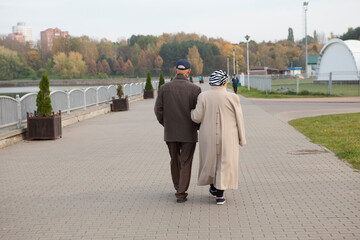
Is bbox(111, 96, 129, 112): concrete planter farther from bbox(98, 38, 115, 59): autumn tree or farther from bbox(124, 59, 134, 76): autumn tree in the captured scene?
bbox(98, 38, 115, 59): autumn tree

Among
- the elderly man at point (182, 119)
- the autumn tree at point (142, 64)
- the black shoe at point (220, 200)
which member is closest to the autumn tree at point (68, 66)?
the autumn tree at point (142, 64)

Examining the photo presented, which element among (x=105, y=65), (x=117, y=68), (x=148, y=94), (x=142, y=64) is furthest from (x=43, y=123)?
(x=142, y=64)

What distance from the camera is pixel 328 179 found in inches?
281

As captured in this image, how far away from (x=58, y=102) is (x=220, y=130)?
11914 millimetres

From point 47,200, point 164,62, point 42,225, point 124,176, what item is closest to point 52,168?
point 124,176

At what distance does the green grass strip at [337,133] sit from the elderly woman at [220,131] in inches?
126

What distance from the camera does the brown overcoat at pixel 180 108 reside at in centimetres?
593

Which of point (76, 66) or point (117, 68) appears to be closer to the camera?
point (76, 66)

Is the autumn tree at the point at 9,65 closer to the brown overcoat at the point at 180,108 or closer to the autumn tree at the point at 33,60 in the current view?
the autumn tree at the point at 33,60

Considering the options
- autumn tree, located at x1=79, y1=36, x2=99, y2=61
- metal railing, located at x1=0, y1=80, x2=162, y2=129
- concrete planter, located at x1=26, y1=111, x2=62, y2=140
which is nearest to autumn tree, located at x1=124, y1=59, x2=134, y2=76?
autumn tree, located at x1=79, y1=36, x2=99, y2=61

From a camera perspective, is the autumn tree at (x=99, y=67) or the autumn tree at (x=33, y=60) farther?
the autumn tree at (x=99, y=67)

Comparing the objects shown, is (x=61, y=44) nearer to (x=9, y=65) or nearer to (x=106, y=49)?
(x=106, y=49)

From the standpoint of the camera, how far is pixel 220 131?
5727 mm

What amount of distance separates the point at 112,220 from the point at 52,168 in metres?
3.79
